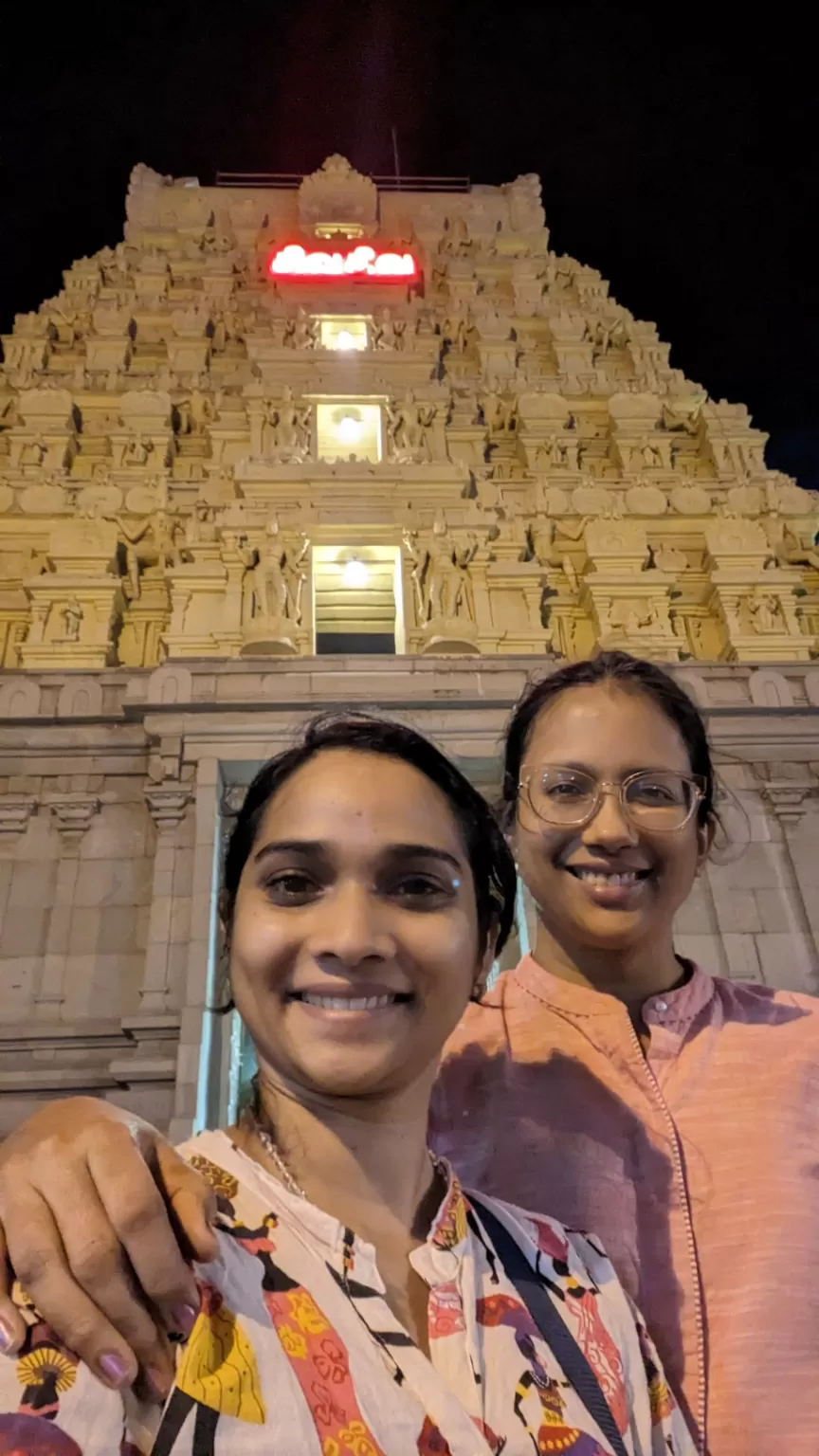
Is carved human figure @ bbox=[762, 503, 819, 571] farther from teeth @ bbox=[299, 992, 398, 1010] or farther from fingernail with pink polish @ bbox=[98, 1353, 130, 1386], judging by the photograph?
fingernail with pink polish @ bbox=[98, 1353, 130, 1386]

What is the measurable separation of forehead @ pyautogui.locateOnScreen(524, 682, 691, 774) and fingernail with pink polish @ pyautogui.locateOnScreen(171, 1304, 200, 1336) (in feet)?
7.30

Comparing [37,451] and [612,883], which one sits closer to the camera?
[612,883]

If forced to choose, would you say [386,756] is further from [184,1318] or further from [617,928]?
[184,1318]

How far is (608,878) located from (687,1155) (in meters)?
0.91

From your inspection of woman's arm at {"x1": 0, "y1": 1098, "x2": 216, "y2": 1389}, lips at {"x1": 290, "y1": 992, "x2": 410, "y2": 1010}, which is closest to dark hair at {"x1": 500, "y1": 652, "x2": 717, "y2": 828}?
lips at {"x1": 290, "y1": 992, "x2": 410, "y2": 1010}

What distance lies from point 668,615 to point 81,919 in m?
11.8

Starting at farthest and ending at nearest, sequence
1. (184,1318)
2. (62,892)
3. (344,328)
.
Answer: (344,328) < (62,892) < (184,1318)

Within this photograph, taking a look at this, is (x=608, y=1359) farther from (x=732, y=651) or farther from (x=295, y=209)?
(x=295, y=209)

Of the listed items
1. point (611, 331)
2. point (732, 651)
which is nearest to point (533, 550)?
point (732, 651)

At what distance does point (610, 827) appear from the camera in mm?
3258

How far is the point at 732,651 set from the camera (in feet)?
55.0

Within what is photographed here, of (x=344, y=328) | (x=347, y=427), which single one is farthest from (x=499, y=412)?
(x=344, y=328)

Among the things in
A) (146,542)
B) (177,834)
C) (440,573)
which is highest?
(146,542)

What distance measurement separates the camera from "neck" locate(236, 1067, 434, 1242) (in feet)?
7.43
